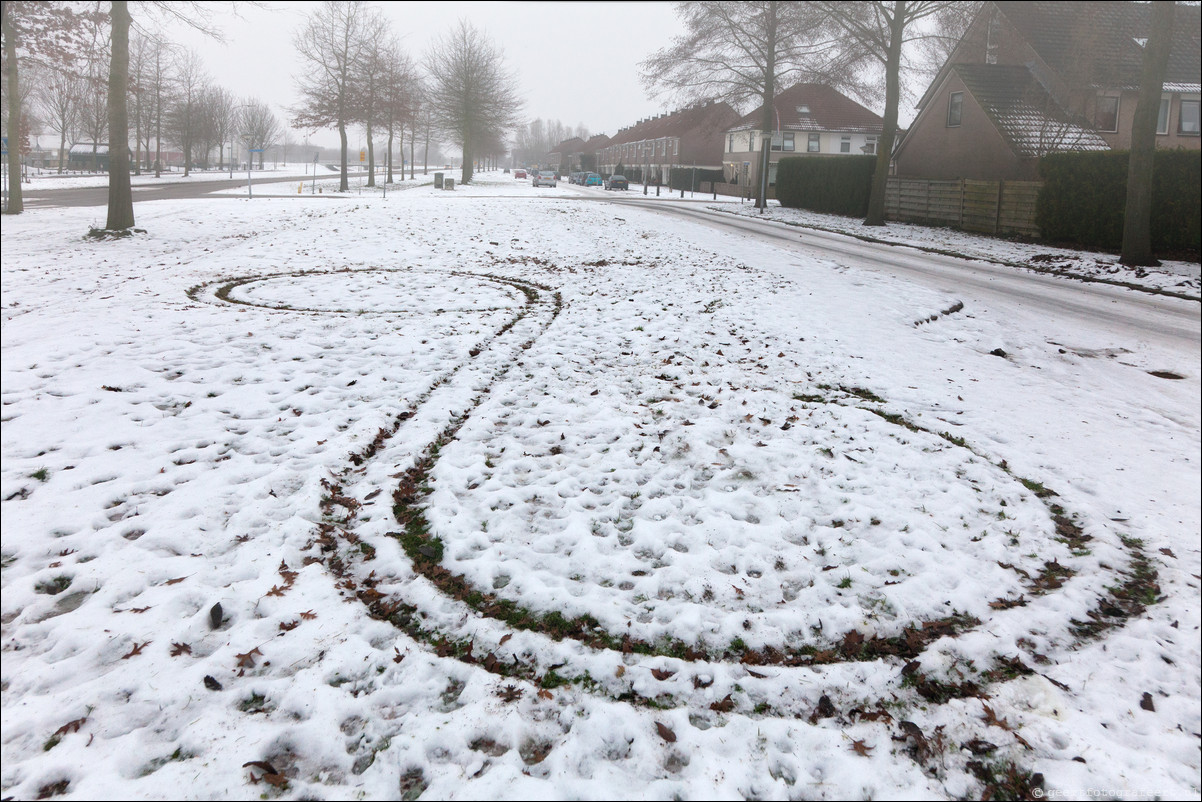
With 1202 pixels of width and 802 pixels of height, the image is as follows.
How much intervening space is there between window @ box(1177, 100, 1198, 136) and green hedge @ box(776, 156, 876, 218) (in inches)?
611

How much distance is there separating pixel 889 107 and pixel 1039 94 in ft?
27.9

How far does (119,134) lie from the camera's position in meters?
14.2

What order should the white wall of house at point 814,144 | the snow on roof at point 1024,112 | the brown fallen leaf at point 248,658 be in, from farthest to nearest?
the white wall of house at point 814,144, the snow on roof at point 1024,112, the brown fallen leaf at point 248,658

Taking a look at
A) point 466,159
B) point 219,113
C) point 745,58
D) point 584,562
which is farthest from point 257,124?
point 584,562

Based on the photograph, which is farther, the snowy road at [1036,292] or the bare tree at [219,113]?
the bare tree at [219,113]

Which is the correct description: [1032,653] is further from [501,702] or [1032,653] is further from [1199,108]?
[1199,108]

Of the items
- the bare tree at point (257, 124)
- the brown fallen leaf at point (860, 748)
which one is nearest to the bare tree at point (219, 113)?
the bare tree at point (257, 124)

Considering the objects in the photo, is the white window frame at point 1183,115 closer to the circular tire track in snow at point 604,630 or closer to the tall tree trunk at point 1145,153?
the tall tree trunk at point 1145,153

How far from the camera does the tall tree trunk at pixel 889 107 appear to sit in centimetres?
2152

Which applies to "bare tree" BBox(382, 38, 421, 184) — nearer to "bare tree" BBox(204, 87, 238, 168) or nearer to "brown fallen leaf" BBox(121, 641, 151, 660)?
"bare tree" BBox(204, 87, 238, 168)

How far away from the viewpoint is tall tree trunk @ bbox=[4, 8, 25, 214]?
46.5 ft

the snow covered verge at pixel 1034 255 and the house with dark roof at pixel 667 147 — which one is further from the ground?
the house with dark roof at pixel 667 147

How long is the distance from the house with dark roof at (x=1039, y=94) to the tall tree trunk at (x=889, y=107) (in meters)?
2.09

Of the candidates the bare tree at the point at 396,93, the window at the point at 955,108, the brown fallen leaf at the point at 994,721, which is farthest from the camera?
the bare tree at the point at 396,93
